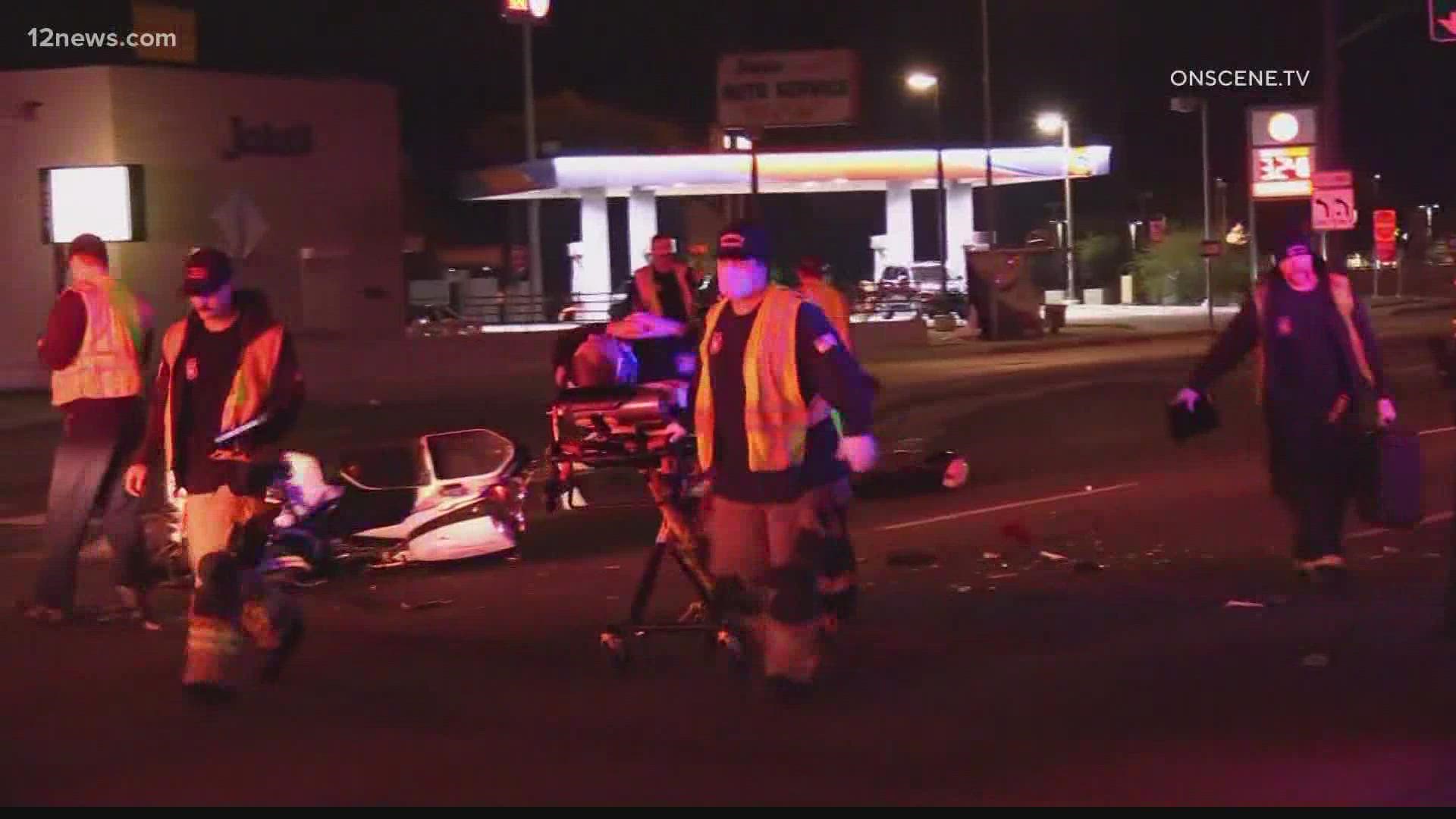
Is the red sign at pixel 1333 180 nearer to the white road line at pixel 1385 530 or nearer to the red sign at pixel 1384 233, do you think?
the white road line at pixel 1385 530

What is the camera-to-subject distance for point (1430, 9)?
21.7 m

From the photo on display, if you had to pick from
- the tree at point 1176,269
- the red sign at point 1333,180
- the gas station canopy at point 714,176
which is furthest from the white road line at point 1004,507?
the tree at point 1176,269

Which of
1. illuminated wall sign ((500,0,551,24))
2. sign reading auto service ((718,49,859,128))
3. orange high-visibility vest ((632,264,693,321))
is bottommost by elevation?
orange high-visibility vest ((632,264,693,321))

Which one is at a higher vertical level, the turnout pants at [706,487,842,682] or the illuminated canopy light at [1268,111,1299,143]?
the illuminated canopy light at [1268,111,1299,143]

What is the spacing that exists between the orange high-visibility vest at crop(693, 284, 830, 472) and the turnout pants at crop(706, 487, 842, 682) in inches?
7.7

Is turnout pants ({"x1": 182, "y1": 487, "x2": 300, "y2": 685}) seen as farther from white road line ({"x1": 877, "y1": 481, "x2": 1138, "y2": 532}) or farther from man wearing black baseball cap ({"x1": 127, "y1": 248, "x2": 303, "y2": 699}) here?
white road line ({"x1": 877, "y1": 481, "x2": 1138, "y2": 532})

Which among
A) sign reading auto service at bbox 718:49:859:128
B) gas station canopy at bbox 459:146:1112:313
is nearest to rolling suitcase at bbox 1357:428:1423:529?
sign reading auto service at bbox 718:49:859:128

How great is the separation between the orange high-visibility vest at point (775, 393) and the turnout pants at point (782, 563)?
196 mm

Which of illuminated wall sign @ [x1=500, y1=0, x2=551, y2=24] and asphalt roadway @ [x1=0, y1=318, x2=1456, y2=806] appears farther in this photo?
illuminated wall sign @ [x1=500, y1=0, x2=551, y2=24]

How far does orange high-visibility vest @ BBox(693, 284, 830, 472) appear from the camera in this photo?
25.2ft

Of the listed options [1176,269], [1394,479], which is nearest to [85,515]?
[1394,479]

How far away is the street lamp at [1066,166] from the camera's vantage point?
61281 millimetres

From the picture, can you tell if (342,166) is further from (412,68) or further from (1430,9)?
(412,68)

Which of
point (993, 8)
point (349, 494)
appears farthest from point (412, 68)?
point (349, 494)
